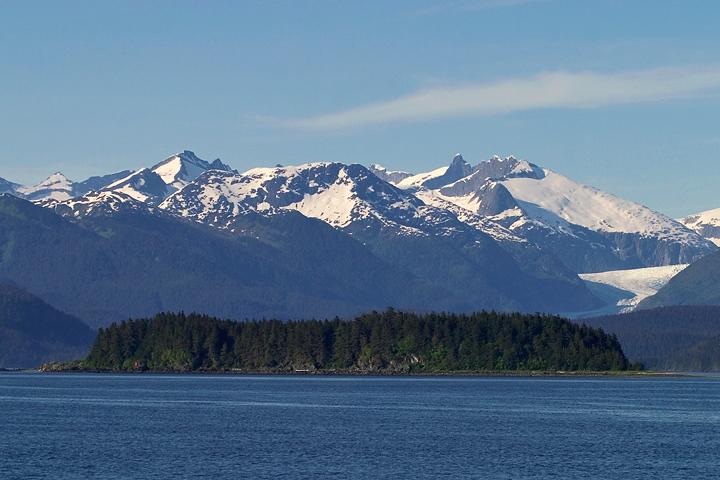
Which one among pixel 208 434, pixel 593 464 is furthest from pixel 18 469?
pixel 593 464

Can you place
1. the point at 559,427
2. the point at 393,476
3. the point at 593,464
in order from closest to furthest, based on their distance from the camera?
1. the point at 393,476
2. the point at 593,464
3. the point at 559,427

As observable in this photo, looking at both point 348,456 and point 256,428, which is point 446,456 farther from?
point 256,428

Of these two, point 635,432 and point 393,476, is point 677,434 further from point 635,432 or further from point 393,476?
point 393,476

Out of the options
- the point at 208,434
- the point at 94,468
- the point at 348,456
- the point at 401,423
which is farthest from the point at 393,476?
the point at 401,423

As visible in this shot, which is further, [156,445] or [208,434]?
[208,434]

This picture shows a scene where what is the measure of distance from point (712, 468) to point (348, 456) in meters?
33.0

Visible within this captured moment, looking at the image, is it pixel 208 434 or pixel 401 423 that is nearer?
pixel 208 434

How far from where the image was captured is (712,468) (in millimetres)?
138125

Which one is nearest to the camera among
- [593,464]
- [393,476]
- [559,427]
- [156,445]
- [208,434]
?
[393,476]

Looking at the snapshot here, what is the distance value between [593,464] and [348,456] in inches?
890

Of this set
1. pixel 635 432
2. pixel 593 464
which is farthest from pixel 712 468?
pixel 635 432

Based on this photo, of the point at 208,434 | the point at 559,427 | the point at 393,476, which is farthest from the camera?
the point at 559,427

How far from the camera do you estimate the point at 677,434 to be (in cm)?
17188

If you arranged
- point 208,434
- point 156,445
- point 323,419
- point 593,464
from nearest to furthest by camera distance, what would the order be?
point 593,464, point 156,445, point 208,434, point 323,419
